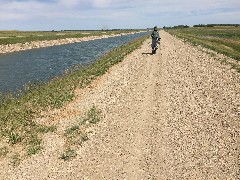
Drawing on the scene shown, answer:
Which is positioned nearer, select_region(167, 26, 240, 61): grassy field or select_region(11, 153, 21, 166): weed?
select_region(11, 153, 21, 166): weed

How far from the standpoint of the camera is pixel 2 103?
22766mm

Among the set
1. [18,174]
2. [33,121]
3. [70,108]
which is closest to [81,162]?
[18,174]

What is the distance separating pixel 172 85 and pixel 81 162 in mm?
12497

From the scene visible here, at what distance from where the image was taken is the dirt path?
11.2m

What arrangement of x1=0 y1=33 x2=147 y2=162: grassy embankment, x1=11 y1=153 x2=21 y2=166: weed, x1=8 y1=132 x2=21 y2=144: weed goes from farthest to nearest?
x1=8 y1=132 x2=21 y2=144: weed
x1=0 y1=33 x2=147 y2=162: grassy embankment
x1=11 y1=153 x2=21 y2=166: weed

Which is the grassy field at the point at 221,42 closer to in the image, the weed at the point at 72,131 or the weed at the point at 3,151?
the weed at the point at 72,131

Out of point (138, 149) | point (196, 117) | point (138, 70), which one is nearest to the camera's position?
point (138, 149)

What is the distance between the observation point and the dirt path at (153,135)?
11.2 meters

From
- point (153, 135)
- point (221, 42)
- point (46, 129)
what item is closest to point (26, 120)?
point (46, 129)

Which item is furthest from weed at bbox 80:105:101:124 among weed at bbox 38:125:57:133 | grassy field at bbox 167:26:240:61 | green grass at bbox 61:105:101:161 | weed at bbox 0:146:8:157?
grassy field at bbox 167:26:240:61

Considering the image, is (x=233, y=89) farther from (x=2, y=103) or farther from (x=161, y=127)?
(x=2, y=103)

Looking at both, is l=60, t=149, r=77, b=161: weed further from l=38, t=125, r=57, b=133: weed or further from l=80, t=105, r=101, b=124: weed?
l=80, t=105, r=101, b=124: weed

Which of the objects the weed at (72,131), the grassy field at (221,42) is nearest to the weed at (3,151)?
the weed at (72,131)

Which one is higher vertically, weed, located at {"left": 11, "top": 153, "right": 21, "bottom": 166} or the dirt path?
the dirt path
